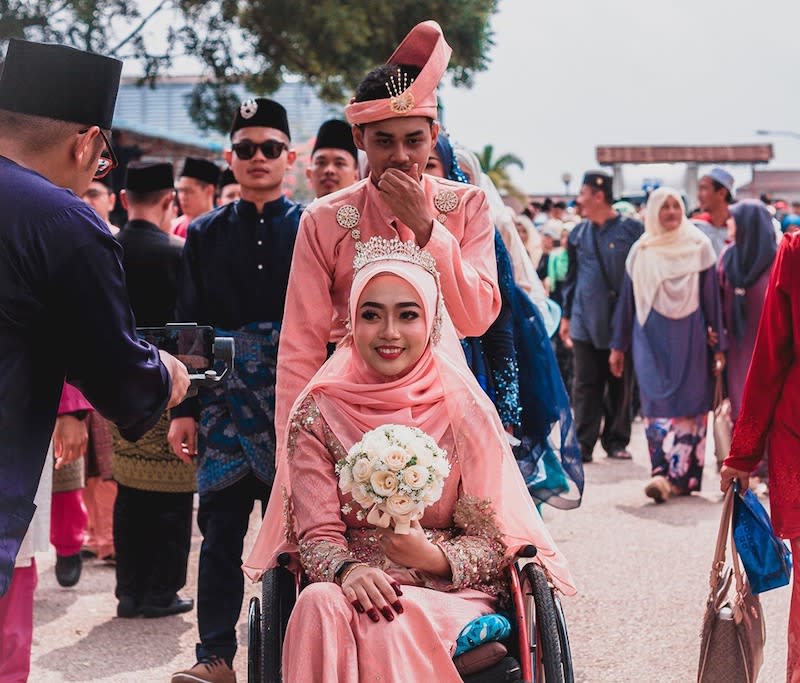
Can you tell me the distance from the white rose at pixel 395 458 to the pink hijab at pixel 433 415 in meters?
0.31

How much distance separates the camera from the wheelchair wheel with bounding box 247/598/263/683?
3574mm

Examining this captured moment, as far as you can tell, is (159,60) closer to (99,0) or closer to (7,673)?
(99,0)

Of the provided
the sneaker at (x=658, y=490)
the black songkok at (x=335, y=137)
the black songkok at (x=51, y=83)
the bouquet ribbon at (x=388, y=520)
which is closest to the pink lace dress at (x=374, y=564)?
the bouquet ribbon at (x=388, y=520)

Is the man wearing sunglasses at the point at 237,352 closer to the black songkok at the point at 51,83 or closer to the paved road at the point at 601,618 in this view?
the paved road at the point at 601,618

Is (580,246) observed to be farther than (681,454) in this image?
Yes

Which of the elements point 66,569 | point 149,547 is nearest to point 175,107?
point 66,569

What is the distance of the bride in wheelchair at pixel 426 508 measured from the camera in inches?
147

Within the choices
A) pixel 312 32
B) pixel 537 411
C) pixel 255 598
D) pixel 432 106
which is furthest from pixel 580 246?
pixel 312 32

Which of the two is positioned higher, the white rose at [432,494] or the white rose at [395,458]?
the white rose at [395,458]

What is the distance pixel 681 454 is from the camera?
9727 millimetres

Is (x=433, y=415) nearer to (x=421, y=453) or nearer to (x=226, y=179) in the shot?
(x=421, y=453)

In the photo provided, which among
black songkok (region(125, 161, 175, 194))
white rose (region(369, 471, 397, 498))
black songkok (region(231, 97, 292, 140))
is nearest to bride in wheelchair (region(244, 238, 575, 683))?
white rose (region(369, 471, 397, 498))

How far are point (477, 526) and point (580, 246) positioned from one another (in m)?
7.79

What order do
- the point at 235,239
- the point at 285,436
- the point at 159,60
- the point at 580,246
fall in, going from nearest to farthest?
the point at 285,436 < the point at 235,239 < the point at 580,246 < the point at 159,60
